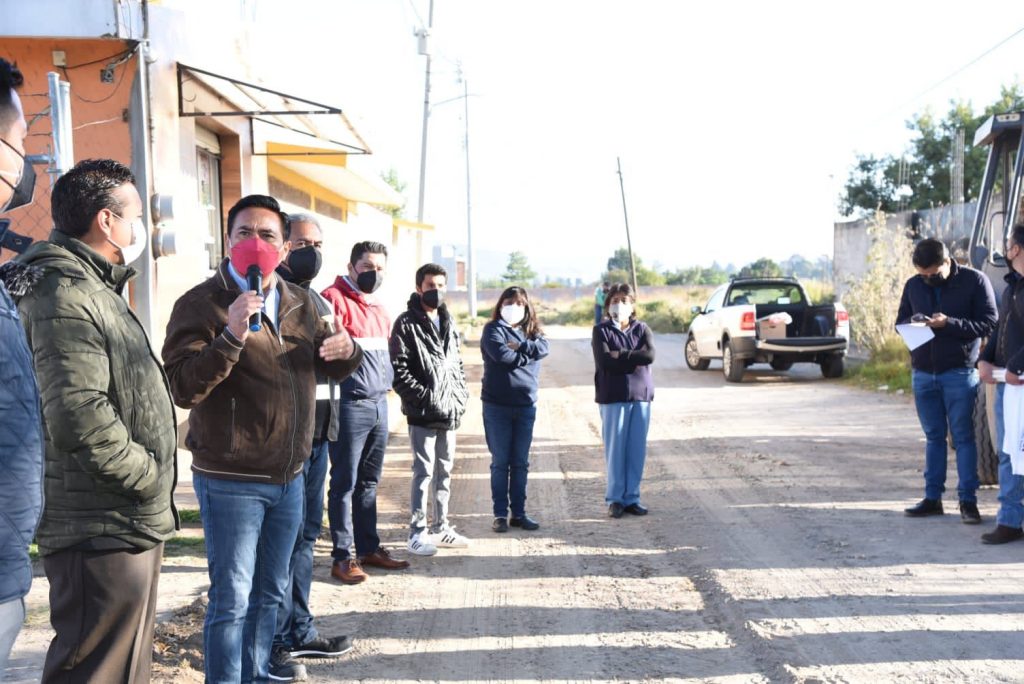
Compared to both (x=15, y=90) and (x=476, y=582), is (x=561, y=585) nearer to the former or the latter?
(x=476, y=582)

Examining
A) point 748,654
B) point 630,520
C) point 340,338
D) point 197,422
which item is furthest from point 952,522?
point 197,422

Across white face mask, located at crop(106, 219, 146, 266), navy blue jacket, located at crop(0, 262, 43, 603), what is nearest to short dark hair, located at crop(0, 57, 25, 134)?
→ navy blue jacket, located at crop(0, 262, 43, 603)

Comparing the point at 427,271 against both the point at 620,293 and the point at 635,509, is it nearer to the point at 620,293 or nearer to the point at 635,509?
the point at 620,293

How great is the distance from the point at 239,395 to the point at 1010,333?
5.21 metres

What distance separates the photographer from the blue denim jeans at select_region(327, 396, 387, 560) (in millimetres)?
5660

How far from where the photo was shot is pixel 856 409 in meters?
12.7

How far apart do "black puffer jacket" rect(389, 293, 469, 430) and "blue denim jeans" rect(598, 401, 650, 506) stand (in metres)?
1.56

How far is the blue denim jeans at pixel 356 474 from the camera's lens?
5.66 metres

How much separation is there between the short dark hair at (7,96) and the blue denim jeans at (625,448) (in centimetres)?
572

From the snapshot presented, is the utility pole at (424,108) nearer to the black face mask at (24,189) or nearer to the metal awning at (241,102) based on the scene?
the metal awning at (241,102)

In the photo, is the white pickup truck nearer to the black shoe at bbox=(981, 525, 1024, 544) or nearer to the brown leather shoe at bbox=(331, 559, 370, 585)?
the black shoe at bbox=(981, 525, 1024, 544)

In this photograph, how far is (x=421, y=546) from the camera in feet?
21.0

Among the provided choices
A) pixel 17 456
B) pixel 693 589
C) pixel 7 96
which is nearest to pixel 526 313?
pixel 693 589

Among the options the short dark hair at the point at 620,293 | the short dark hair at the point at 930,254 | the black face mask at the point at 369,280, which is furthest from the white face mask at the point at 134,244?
the short dark hair at the point at 930,254
